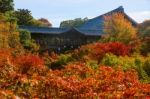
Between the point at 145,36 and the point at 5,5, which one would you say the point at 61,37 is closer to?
Result: the point at 5,5

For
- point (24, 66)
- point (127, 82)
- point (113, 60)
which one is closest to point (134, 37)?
point (24, 66)

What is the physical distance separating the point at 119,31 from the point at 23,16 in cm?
1522

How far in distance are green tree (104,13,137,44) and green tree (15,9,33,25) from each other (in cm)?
1026

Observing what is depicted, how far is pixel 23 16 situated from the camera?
5278 cm

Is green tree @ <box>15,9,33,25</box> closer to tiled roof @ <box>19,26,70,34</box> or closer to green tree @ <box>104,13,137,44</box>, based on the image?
tiled roof @ <box>19,26,70,34</box>

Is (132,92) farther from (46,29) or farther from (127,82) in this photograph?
(46,29)

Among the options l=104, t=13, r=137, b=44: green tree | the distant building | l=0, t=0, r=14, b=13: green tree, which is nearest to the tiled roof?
the distant building

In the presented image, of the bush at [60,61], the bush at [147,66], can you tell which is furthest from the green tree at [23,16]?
the bush at [147,66]

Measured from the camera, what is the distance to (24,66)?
25250 mm

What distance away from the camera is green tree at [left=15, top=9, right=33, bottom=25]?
1995 inches

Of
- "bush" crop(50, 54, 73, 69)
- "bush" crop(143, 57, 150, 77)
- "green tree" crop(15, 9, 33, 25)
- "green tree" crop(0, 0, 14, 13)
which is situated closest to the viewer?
→ "bush" crop(143, 57, 150, 77)

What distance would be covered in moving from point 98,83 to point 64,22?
189 feet

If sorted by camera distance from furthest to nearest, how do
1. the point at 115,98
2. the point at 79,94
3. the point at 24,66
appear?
the point at 24,66, the point at 79,94, the point at 115,98

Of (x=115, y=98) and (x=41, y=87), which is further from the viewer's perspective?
(x=41, y=87)
